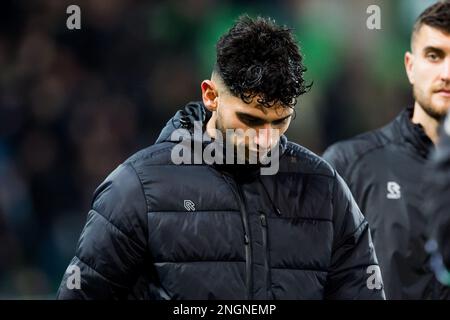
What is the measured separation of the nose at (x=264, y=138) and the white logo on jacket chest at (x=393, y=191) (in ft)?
4.66

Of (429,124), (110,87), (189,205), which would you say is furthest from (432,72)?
(110,87)

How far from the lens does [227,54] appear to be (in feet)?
10.9

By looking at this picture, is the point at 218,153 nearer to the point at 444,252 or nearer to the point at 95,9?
the point at 444,252

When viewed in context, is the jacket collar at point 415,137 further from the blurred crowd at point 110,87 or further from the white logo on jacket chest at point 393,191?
the blurred crowd at point 110,87

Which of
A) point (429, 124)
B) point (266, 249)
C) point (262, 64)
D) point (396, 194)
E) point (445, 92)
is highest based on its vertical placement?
point (262, 64)

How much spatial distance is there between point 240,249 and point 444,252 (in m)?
0.84

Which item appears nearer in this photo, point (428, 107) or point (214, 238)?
point (214, 238)

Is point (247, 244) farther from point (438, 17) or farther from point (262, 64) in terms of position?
point (438, 17)

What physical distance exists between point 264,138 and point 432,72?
5.27ft

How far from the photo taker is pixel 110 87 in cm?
748

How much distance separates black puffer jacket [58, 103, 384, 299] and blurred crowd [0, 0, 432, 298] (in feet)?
10.9

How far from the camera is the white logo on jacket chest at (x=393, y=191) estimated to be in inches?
180

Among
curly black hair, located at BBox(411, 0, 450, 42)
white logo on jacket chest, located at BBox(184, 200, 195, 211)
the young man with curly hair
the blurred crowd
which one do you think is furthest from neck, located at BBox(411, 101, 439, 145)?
the blurred crowd
